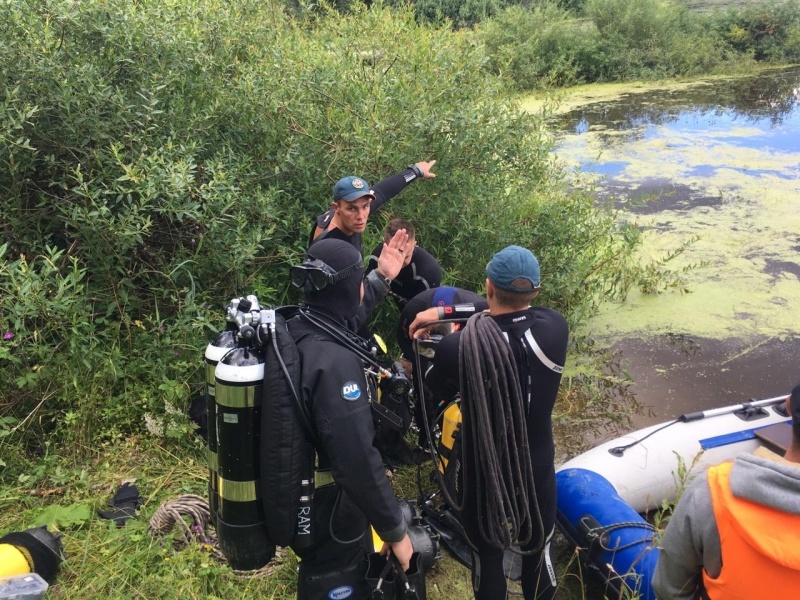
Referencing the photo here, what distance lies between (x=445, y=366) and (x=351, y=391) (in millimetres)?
610

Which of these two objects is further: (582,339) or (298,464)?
(582,339)

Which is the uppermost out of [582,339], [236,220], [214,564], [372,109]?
[372,109]

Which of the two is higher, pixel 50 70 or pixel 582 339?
pixel 50 70

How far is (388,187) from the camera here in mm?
3572

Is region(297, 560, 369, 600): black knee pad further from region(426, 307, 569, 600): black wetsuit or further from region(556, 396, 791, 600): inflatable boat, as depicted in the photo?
region(556, 396, 791, 600): inflatable boat

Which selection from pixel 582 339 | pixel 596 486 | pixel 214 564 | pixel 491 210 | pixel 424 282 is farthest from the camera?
pixel 582 339

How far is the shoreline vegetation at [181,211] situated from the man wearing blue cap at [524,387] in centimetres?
48

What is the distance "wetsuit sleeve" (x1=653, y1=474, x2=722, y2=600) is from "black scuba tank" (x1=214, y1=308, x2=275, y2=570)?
3.65ft

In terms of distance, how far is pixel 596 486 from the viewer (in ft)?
9.08

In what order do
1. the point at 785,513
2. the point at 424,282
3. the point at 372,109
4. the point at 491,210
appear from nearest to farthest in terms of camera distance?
the point at 785,513
the point at 424,282
the point at 372,109
the point at 491,210

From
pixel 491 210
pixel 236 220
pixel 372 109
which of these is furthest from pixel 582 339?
pixel 236 220

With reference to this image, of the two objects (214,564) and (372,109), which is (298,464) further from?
(372,109)

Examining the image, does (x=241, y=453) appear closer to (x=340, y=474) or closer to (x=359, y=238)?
(x=340, y=474)

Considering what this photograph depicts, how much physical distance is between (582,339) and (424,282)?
225cm
